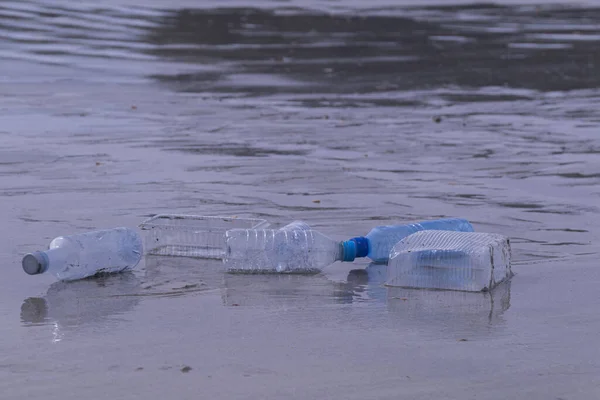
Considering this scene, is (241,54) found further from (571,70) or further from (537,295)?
(537,295)

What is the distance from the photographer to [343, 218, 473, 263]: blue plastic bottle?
5836mm

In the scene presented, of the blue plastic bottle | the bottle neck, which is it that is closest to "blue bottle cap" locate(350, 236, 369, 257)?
the blue plastic bottle

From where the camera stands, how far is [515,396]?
3.80 metres

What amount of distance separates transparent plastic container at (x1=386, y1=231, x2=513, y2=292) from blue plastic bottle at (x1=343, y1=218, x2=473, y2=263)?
329mm

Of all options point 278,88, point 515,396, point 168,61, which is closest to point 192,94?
point 278,88

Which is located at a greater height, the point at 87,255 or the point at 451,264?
the point at 87,255

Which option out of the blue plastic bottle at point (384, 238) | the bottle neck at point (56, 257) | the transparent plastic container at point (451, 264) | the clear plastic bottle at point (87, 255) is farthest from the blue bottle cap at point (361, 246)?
the bottle neck at point (56, 257)

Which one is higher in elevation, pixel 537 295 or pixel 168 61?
pixel 168 61

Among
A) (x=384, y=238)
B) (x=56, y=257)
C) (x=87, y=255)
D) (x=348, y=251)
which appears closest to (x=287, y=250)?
(x=348, y=251)

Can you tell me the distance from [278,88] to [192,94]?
118cm

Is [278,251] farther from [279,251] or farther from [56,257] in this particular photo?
[56,257]

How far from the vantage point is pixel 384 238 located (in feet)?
19.6

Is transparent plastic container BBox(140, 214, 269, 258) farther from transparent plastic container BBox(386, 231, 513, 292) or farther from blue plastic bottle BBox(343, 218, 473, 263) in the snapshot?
transparent plastic container BBox(386, 231, 513, 292)

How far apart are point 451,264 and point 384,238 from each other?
0.66m
